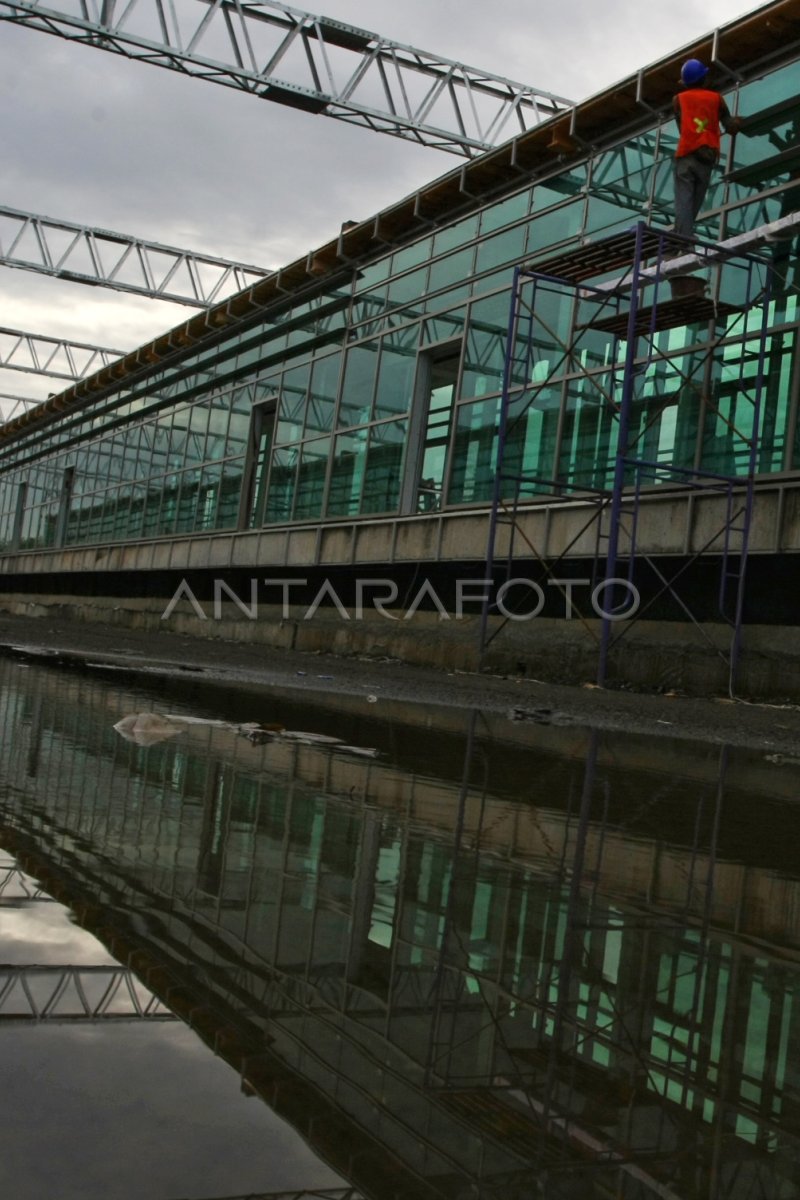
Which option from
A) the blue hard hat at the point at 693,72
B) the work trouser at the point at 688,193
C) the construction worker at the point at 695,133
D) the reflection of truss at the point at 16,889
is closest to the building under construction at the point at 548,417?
the work trouser at the point at 688,193

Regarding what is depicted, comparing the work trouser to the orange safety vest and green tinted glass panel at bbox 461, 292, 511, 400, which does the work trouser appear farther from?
green tinted glass panel at bbox 461, 292, 511, 400

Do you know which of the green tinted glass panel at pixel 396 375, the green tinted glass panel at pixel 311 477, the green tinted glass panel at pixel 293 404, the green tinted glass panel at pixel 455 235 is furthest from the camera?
the green tinted glass panel at pixel 293 404

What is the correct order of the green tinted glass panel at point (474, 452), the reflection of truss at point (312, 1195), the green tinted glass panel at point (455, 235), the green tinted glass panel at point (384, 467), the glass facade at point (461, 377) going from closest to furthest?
the reflection of truss at point (312, 1195)
the glass facade at point (461, 377)
the green tinted glass panel at point (474, 452)
the green tinted glass panel at point (455, 235)
the green tinted glass panel at point (384, 467)

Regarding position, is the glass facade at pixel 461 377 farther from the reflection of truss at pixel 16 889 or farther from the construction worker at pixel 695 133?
the reflection of truss at pixel 16 889

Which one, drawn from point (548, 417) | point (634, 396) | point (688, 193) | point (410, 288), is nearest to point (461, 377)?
point (548, 417)

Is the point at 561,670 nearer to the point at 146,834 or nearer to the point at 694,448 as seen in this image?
the point at 694,448

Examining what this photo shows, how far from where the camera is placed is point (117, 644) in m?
20.4

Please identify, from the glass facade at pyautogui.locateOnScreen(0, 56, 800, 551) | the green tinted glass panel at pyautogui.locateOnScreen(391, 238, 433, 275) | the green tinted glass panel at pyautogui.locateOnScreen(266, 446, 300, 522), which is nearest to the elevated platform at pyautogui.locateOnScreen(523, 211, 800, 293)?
the glass facade at pyautogui.locateOnScreen(0, 56, 800, 551)

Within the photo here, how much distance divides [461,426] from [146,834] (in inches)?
672

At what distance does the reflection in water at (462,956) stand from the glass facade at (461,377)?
10.6 m

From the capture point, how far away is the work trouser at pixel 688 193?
47.5ft

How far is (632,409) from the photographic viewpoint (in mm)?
16453

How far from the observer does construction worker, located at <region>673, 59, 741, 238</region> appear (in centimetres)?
1353

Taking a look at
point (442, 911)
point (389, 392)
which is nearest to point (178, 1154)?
point (442, 911)
